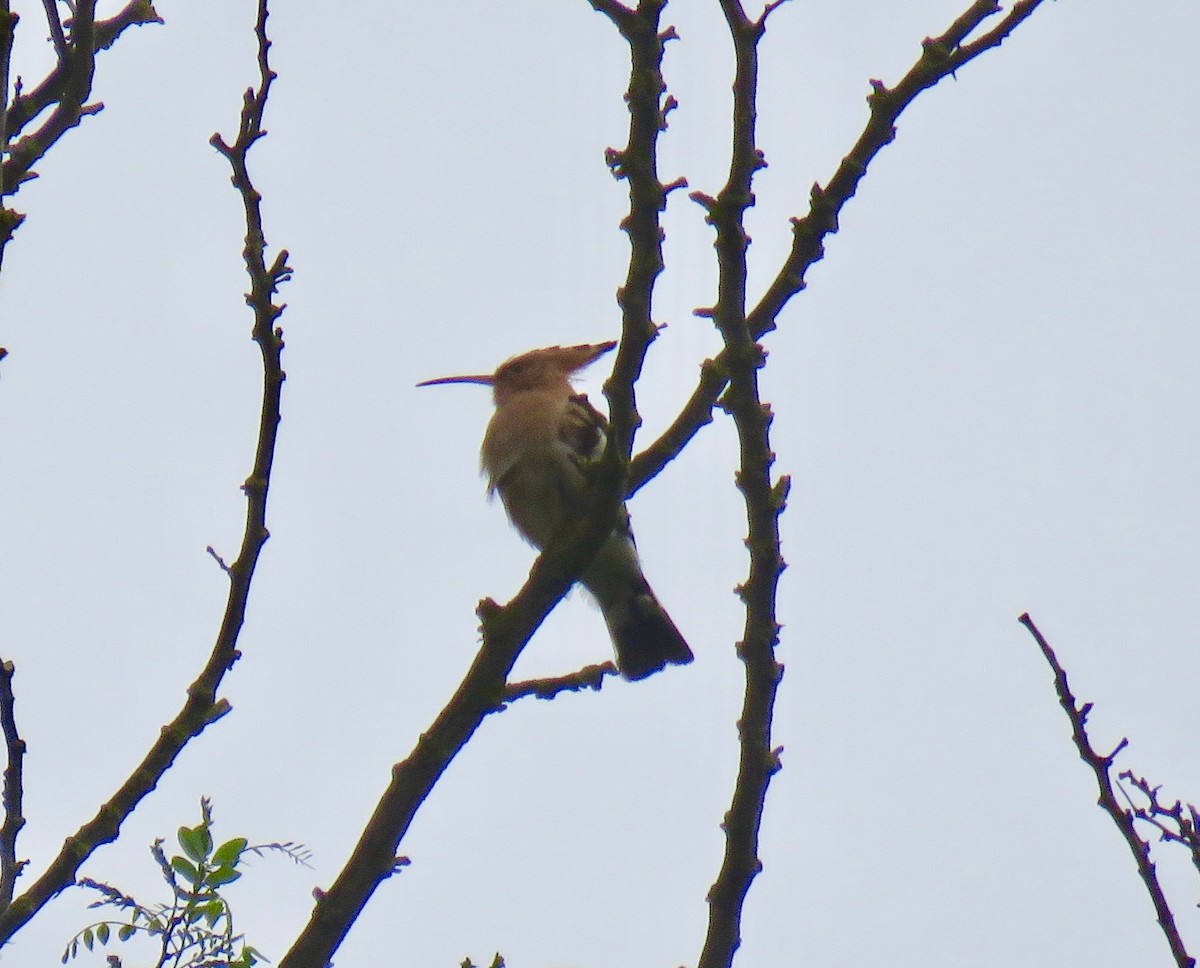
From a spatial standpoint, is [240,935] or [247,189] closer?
[247,189]

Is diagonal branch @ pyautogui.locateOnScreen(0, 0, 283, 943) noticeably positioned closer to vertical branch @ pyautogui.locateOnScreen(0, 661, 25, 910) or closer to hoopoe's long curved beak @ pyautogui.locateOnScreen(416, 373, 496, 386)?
vertical branch @ pyautogui.locateOnScreen(0, 661, 25, 910)

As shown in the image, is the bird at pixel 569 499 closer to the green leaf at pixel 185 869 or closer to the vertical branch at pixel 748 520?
the green leaf at pixel 185 869

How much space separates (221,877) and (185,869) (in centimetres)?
10

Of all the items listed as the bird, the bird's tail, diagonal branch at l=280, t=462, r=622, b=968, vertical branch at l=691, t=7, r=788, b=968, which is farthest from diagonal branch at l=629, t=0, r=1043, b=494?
the bird's tail

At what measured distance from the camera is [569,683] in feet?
11.3

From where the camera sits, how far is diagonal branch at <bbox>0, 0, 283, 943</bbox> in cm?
281

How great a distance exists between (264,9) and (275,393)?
760 mm

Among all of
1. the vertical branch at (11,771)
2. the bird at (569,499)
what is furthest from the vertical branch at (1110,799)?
the bird at (569,499)

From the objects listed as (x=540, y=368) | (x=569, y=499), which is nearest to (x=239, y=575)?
(x=569, y=499)

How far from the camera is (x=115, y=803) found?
2865 millimetres

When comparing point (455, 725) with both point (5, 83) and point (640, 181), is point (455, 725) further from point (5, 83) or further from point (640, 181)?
point (5, 83)

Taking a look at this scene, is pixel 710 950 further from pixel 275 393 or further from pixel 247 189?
pixel 247 189

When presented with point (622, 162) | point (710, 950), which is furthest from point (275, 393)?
point (710, 950)

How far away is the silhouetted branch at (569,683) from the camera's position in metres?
3.31
